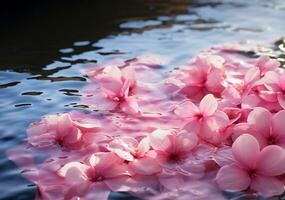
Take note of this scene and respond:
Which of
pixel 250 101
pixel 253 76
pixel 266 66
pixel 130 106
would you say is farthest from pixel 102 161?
pixel 266 66

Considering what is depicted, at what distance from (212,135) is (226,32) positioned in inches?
61.4

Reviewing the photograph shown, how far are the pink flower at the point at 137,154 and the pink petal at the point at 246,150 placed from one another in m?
0.25

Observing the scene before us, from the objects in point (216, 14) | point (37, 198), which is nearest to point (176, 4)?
point (216, 14)

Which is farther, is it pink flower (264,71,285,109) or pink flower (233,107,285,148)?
pink flower (264,71,285,109)

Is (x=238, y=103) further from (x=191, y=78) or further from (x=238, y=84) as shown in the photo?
(x=191, y=78)

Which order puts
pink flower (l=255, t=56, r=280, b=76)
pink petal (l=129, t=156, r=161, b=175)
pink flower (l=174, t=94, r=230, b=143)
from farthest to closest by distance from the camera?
pink flower (l=255, t=56, r=280, b=76), pink flower (l=174, t=94, r=230, b=143), pink petal (l=129, t=156, r=161, b=175)

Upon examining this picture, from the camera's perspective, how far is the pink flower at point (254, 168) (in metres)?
1.29

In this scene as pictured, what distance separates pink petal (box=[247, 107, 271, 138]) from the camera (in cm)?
141

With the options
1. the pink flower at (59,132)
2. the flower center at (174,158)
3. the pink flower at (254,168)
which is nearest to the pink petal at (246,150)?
the pink flower at (254,168)

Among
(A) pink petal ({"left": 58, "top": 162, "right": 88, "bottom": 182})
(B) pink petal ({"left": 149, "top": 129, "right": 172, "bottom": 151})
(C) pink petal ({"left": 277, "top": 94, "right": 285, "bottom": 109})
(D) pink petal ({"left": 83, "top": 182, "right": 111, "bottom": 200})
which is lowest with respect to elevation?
(D) pink petal ({"left": 83, "top": 182, "right": 111, "bottom": 200})

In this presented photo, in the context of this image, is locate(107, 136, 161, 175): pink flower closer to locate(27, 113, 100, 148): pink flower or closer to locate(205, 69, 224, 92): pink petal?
locate(27, 113, 100, 148): pink flower

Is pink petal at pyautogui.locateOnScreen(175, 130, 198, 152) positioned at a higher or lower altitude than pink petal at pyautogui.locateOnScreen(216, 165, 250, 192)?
higher

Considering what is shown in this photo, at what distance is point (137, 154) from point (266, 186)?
0.39m

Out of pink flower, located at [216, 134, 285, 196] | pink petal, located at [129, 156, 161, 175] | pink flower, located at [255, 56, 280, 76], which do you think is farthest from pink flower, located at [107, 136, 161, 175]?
pink flower, located at [255, 56, 280, 76]
